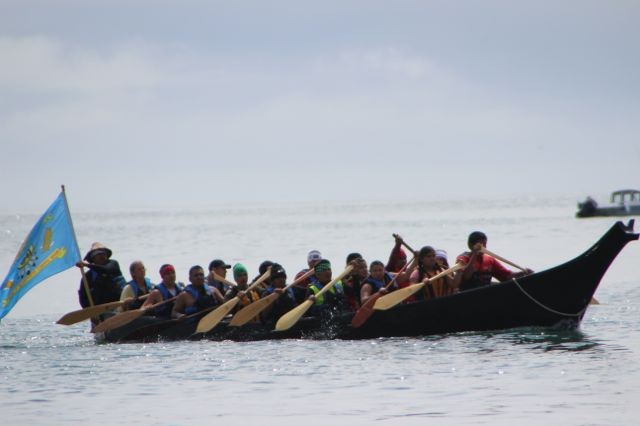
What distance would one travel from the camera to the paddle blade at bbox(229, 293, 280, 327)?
1819cm

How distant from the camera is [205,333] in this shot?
61.6 feet

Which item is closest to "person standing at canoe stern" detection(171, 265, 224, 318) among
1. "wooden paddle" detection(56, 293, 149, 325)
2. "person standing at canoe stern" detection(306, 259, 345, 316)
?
"wooden paddle" detection(56, 293, 149, 325)

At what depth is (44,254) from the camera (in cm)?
1978

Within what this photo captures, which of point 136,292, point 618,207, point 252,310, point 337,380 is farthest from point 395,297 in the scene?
point 618,207

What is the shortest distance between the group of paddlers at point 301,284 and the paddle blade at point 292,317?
0.10m

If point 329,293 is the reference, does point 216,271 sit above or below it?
above

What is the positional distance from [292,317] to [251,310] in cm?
82

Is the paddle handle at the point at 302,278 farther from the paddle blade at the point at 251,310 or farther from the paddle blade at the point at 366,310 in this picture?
the paddle blade at the point at 366,310

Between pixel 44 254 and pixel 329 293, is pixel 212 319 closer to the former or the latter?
pixel 329 293

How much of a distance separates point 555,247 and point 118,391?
135 feet

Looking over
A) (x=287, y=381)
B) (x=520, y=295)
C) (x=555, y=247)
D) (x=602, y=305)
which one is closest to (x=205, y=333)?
(x=287, y=381)

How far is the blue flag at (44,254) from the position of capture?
760 inches

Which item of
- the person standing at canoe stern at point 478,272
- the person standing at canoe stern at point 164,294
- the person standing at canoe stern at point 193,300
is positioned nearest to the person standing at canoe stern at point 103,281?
the person standing at canoe stern at point 164,294

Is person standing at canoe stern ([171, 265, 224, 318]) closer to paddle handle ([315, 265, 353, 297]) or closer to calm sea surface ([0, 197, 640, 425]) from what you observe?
calm sea surface ([0, 197, 640, 425])
